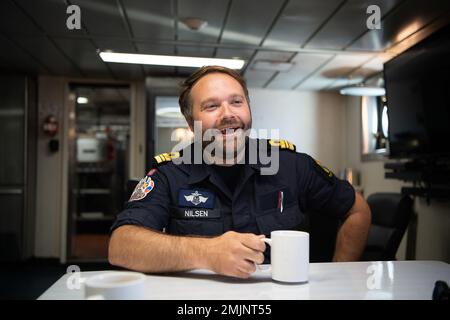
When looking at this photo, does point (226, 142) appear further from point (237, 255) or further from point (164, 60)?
point (164, 60)

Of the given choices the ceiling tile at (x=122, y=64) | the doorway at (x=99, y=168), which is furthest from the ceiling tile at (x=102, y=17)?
the doorway at (x=99, y=168)

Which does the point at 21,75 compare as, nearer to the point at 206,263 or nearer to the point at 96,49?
the point at 96,49

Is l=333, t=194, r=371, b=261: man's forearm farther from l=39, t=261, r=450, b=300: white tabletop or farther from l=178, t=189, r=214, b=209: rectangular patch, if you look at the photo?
l=178, t=189, r=214, b=209: rectangular patch

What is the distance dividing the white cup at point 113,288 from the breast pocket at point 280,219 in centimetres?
73

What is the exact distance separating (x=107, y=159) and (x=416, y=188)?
522 cm

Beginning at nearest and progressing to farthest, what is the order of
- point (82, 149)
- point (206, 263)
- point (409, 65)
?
1. point (206, 263)
2. point (409, 65)
3. point (82, 149)

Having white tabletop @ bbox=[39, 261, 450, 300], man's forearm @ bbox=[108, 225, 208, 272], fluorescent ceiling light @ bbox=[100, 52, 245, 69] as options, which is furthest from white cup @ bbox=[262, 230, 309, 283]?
fluorescent ceiling light @ bbox=[100, 52, 245, 69]

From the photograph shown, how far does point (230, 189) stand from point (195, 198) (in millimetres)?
141

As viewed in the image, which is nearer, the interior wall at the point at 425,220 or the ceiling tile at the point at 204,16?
the ceiling tile at the point at 204,16

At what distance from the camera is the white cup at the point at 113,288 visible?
620 mm

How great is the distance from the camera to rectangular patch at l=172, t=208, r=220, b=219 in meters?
1.33

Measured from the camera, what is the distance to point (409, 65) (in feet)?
8.87
